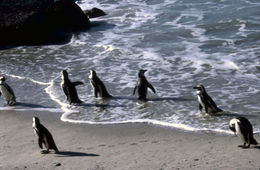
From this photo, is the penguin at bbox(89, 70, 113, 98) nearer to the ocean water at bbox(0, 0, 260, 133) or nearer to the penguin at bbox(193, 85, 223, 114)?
the ocean water at bbox(0, 0, 260, 133)

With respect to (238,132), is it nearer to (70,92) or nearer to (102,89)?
(102,89)

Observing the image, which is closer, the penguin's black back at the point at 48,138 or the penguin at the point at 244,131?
the penguin at the point at 244,131

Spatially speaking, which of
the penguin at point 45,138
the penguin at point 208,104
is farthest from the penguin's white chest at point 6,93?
the penguin at point 208,104

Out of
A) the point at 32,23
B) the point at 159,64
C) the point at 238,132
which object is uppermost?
the point at 32,23

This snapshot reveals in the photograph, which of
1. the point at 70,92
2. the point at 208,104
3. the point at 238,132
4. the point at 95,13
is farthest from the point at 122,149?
the point at 95,13

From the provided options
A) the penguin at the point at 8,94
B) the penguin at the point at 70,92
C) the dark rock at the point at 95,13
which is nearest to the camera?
the penguin at the point at 70,92

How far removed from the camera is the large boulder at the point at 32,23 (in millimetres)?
20141

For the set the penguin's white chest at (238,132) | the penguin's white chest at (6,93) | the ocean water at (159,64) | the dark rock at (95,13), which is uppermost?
the penguin's white chest at (238,132)

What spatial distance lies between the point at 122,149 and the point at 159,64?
267 inches

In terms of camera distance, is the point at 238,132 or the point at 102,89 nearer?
the point at 238,132

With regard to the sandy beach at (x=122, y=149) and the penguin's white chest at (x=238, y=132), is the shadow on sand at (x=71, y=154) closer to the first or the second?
the sandy beach at (x=122, y=149)

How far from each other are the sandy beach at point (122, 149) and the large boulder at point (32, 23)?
9.64 meters

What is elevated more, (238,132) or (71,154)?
(238,132)

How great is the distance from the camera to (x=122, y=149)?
8828mm
